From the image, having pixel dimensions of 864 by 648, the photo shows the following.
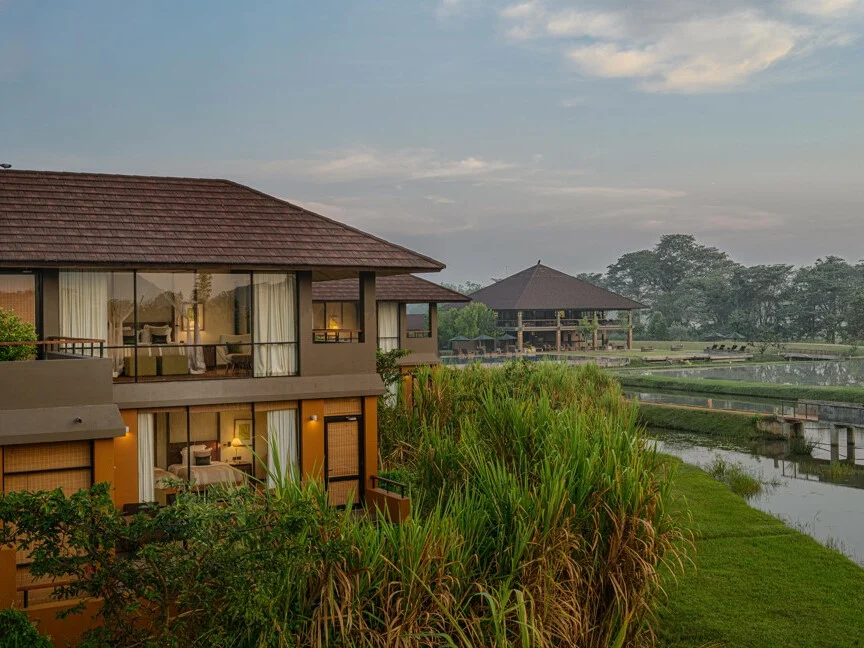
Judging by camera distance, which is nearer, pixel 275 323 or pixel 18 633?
pixel 18 633

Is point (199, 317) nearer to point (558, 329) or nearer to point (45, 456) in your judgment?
point (45, 456)

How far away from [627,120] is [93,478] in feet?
97.5

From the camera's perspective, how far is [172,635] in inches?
247

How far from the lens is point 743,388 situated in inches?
1431

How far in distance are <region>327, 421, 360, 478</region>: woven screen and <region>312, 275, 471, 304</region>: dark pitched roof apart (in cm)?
1170

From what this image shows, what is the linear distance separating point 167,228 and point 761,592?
10.5 meters

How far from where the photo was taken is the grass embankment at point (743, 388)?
107 feet

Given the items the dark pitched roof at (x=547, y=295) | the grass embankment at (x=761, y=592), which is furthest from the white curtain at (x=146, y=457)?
the dark pitched roof at (x=547, y=295)

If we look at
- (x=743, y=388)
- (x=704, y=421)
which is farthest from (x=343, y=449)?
(x=743, y=388)

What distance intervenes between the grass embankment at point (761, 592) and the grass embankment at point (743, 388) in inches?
748

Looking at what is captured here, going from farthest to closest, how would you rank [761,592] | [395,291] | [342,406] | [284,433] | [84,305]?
[395,291]
[342,406]
[284,433]
[84,305]
[761,592]

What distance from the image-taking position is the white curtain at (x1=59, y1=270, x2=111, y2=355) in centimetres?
1229

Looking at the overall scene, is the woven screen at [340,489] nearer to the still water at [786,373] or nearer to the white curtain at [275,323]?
the white curtain at [275,323]

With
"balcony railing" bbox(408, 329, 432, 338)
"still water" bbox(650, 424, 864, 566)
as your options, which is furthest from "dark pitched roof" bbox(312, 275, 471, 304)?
"still water" bbox(650, 424, 864, 566)
